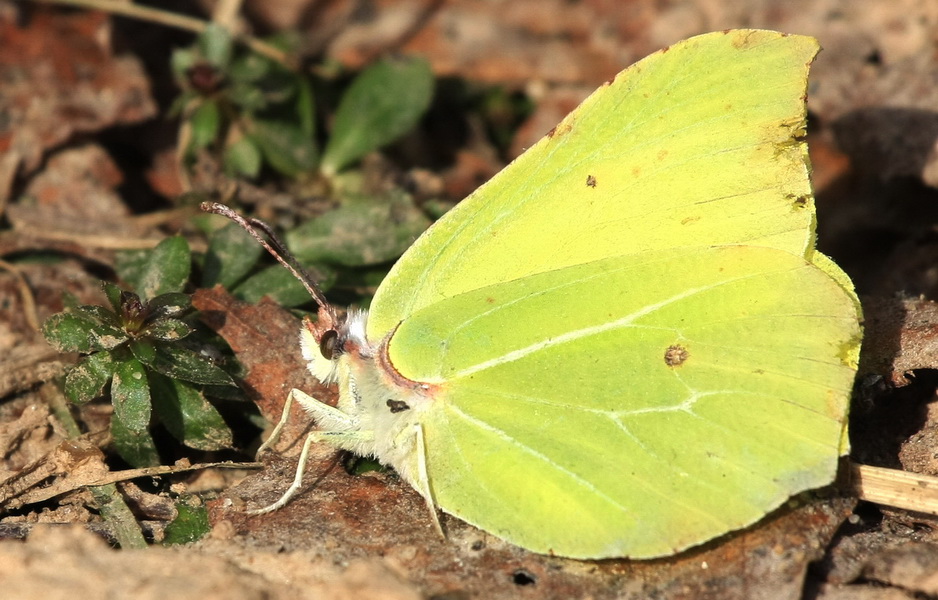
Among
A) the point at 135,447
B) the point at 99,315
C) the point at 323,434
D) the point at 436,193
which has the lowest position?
the point at 135,447

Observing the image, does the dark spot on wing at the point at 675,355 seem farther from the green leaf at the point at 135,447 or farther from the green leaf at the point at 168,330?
the green leaf at the point at 135,447

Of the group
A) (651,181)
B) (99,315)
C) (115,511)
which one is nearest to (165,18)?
(99,315)

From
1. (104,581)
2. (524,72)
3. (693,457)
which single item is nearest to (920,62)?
(524,72)

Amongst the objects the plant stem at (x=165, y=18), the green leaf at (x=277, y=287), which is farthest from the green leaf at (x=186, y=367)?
the plant stem at (x=165, y=18)

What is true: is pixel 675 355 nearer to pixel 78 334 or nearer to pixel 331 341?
pixel 331 341

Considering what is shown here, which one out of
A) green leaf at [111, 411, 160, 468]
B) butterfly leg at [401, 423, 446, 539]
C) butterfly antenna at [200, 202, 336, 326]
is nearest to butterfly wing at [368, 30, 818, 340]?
butterfly antenna at [200, 202, 336, 326]

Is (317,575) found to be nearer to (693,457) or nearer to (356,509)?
(356,509)
